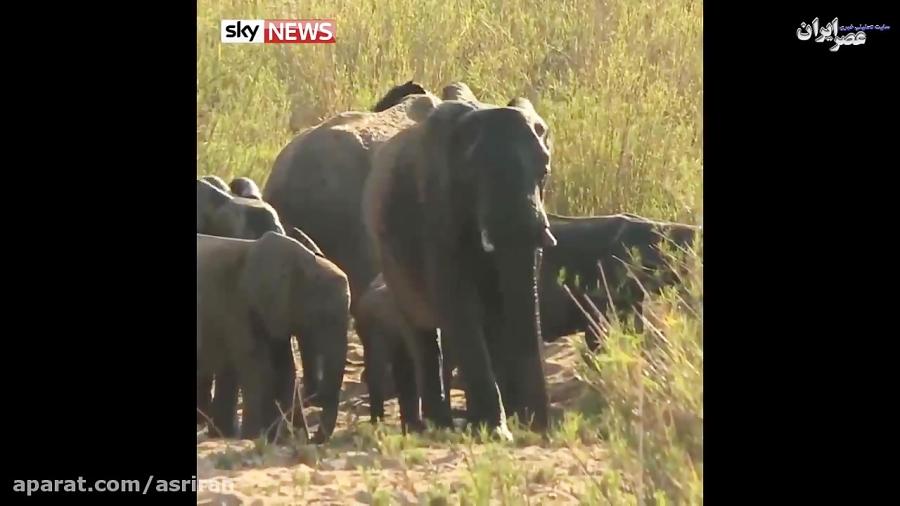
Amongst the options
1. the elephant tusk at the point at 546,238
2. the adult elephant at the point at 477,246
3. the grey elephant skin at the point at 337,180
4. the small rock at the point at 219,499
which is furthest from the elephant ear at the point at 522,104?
the small rock at the point at 219,499

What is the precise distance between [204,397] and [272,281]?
0.38m

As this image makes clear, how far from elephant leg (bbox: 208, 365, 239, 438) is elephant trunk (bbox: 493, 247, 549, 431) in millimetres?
798

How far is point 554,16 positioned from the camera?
500cm

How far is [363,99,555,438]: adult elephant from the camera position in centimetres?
471

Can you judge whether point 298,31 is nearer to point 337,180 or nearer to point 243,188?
point 243,188

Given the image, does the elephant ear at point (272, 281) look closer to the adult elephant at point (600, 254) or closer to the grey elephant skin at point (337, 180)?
the grey elephant skin at point (337, 180)

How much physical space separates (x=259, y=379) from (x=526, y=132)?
101 cm

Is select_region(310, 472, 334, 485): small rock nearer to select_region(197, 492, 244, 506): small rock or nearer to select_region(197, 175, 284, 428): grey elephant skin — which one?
select_region(197, 492, 244, 506): small rock

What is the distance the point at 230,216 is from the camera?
5469 mm

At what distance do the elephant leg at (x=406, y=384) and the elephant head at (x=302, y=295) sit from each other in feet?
0.56

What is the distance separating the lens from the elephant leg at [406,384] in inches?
203

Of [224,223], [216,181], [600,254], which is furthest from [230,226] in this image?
[600,254]

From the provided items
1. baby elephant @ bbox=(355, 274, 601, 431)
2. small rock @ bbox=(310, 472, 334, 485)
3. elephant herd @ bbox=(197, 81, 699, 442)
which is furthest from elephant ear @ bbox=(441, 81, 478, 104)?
small rock @ bbox=(310, 472, 334, 485)
